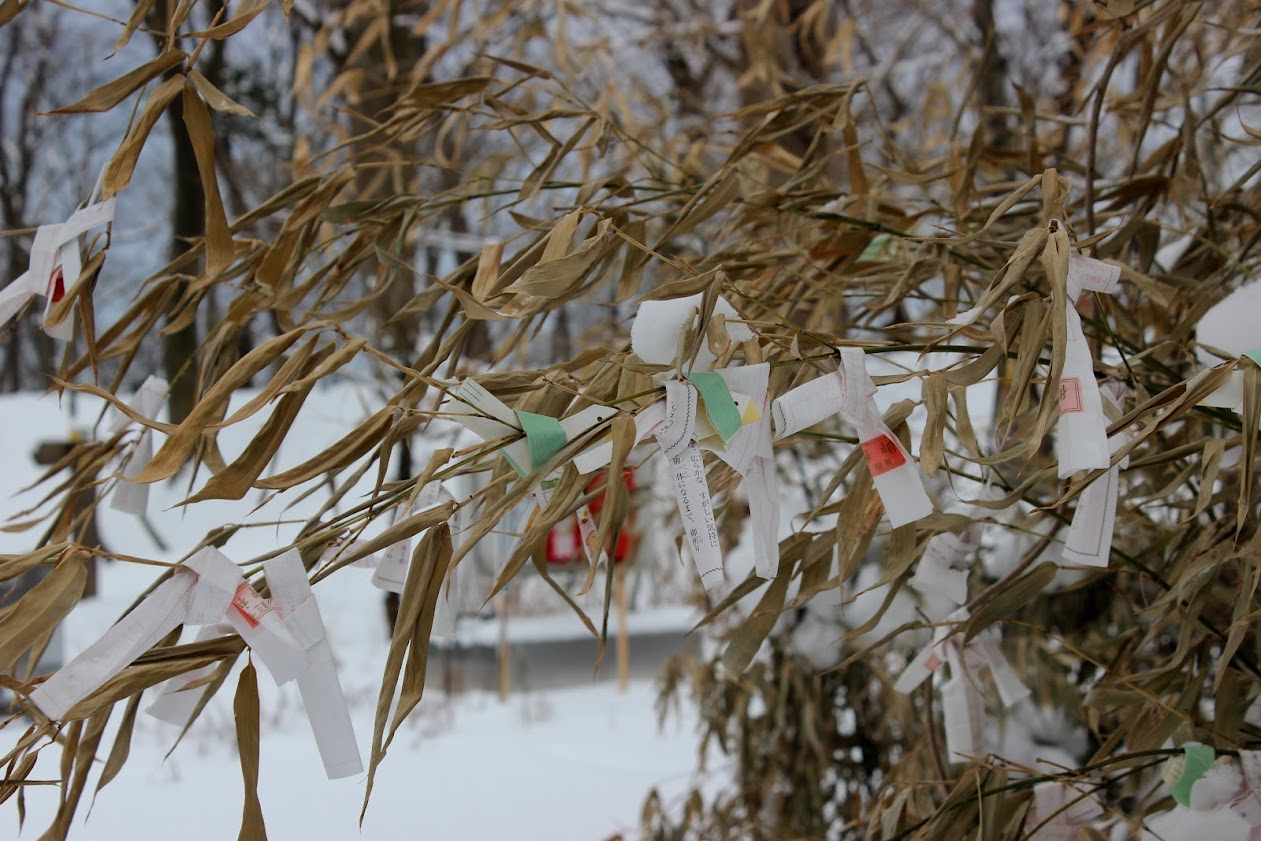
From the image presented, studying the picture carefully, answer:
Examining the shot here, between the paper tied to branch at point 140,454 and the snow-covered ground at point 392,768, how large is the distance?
38 mm

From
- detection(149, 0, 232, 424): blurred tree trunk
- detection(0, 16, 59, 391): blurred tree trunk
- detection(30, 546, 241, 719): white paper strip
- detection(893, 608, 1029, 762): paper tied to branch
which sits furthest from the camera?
detection(0, 16, 59, 391): blurred tree trunk

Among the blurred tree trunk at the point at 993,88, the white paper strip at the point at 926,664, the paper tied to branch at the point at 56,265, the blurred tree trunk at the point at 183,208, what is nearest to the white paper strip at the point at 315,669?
the paper tied to branch at the point at 56,265

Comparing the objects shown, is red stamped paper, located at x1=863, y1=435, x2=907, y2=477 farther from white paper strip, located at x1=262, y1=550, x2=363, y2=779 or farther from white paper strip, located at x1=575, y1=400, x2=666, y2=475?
white paper strip, located at x1=262, y1=550, x2=363, y2=779

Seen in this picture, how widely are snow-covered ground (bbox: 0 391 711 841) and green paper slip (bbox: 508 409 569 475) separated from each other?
165 mm

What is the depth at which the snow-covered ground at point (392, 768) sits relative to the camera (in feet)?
3.54

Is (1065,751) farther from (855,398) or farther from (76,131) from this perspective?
(76,131)

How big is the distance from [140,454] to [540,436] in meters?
0.32

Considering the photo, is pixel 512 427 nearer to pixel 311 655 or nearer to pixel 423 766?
pixel 311 655

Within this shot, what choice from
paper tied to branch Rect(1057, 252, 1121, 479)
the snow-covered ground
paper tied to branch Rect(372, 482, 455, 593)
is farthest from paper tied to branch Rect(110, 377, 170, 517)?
paper tied to branch Rect(1057, 252, 1121, 479)

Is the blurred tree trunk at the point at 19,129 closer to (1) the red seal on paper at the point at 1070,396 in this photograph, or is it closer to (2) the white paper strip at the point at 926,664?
(2) the white paper strip at the point at 926,664

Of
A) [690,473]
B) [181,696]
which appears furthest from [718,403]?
[181,696]

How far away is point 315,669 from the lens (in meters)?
0.39

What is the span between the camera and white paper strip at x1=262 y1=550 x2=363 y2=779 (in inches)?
14.7

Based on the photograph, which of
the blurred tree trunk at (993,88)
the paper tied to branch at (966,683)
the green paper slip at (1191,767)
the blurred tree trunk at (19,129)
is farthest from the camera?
the blurred tree trunk at (19,129)
